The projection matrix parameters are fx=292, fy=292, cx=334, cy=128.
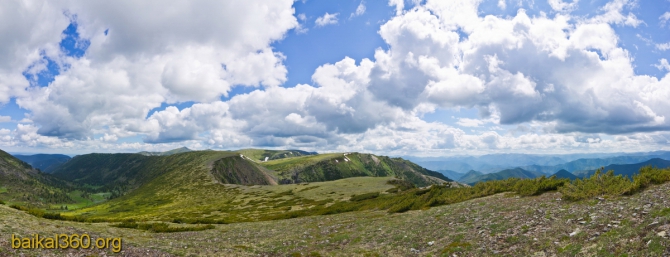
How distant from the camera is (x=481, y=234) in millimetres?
21953

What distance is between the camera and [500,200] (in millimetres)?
34188

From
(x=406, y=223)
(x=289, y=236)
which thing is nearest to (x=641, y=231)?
(x=406, y=223)

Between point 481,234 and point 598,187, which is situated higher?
point 598,187

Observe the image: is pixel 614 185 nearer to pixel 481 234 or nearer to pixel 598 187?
pixel 598 187

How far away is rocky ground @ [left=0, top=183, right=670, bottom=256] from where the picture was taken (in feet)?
51.3

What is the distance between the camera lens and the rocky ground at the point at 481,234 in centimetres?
1563

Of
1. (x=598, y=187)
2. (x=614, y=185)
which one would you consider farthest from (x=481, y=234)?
(x=614, y=185)

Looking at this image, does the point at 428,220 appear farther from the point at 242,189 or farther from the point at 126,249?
the point at 242,189

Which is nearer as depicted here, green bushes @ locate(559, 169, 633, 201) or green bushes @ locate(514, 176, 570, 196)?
green bushes @ locate(559, 169, 633, 201)

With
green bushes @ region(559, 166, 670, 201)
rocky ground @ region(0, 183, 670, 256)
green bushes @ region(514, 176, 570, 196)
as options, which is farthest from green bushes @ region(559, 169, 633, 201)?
green bushes @ region(514, 176, 570, 196)

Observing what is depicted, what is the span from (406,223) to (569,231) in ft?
51.0

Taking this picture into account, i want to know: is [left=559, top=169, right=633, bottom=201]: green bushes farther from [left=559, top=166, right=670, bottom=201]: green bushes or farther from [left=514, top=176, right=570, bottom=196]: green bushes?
[left=514, top=176, right=570, bottom=196]: green bushes

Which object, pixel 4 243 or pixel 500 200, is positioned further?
pixel 500 200

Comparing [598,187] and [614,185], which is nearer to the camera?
[614,185]
